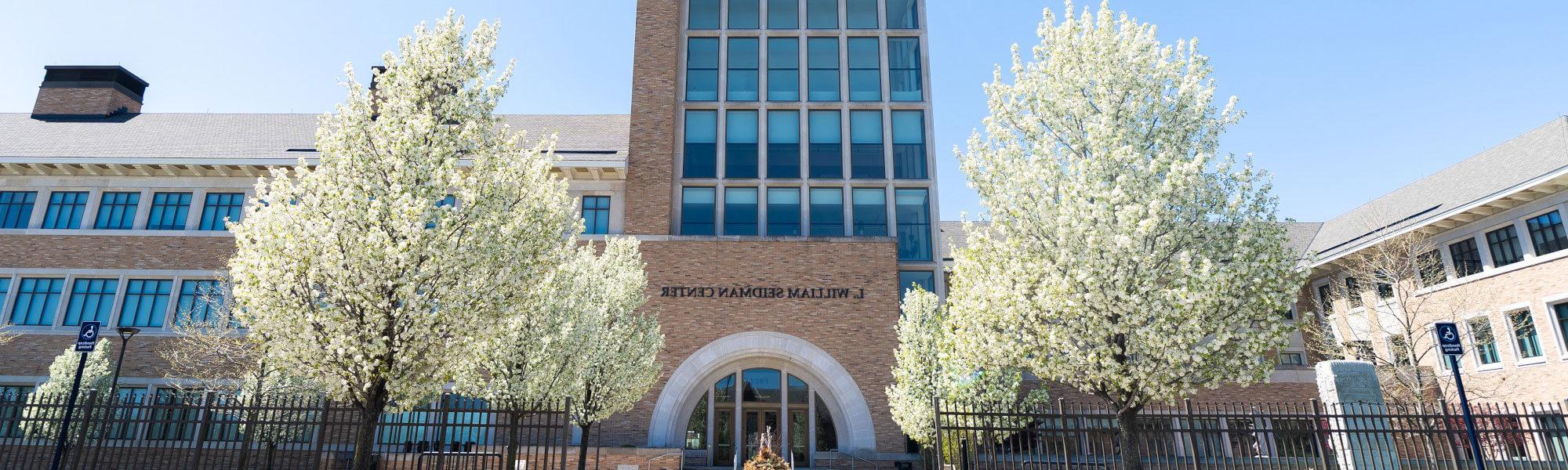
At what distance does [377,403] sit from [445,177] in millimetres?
Answer: 2932

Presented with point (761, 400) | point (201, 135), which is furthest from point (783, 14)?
point (201, 135)

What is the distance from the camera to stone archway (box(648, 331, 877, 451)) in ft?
77.9

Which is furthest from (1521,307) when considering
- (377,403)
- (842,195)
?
(377,403)

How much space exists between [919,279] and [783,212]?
561cm

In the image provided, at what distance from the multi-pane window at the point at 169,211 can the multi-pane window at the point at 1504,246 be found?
4440 centimetres

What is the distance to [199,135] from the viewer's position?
2998 cm

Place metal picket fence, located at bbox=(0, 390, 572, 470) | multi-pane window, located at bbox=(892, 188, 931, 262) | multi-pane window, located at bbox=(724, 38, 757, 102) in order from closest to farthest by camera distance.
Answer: metal picket fence, located at bbox=(0, 390, 572, 470), multi-pane window, located at bbox=(892, 188, 931, 262), multi-pane window, located at bbox=(724, 38, 757, 102)

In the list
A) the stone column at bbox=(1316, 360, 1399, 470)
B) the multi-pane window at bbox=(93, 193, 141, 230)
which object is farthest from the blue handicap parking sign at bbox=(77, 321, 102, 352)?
the stone column at bbox=(1316, 360, 1399, 470)

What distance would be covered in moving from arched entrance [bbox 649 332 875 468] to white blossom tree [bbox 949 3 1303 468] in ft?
46.8

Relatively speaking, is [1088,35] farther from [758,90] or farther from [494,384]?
[758,90]

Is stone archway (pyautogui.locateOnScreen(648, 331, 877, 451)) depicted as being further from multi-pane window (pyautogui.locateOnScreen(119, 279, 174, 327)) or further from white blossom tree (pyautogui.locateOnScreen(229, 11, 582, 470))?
multi-pane window (pyautogui.locateOnScreen(119, 279, 174, 327))

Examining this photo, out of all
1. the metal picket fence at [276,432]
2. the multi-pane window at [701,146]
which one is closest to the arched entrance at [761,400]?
the metal picket fence at [276,432]

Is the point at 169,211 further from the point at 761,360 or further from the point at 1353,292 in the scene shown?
the point at 1353,292

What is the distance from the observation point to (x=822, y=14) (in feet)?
104
